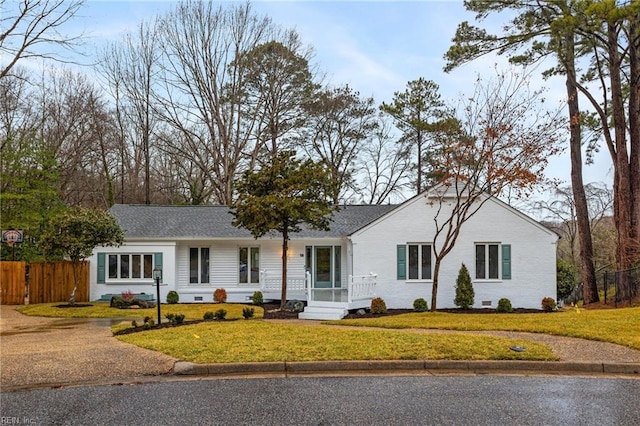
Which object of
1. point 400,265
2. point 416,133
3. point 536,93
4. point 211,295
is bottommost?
point 211,295

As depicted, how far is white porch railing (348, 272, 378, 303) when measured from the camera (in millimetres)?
15538

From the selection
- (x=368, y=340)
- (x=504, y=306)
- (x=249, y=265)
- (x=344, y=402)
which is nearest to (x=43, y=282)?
(x=249, y=265)

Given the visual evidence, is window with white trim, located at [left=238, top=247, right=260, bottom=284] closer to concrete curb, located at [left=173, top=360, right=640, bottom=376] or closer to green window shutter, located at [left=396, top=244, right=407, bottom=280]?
green window shutter, located at [left=396, top=244, right=407, bottom=280]

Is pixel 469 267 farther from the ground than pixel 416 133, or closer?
closer

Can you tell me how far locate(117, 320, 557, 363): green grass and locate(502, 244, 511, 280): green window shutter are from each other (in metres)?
8.87

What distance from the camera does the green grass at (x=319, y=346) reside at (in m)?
7.36

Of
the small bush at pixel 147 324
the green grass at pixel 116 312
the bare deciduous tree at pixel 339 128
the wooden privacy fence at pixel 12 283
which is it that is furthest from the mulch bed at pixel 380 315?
the bare deciduous tree at pixel 339 128

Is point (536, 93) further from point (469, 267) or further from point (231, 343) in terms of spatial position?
point (231, 343)

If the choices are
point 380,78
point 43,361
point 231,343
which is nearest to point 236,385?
point 231,343

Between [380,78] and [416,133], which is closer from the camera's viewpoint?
[380,78]

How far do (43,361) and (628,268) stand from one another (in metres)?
17.9

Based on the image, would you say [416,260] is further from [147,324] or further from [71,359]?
[71,359]

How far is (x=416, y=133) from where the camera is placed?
29844 millimetres

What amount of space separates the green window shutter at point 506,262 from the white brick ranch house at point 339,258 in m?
0.03
